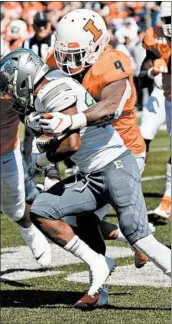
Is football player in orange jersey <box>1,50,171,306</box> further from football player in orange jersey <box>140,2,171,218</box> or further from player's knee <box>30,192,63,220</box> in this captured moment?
football player in orange jersey <box>140,2,171,218</box>

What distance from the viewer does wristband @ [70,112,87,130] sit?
434cm

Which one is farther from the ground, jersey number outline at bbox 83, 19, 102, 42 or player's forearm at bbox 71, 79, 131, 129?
jersey number outline at bbox 83, 19, 102, 42

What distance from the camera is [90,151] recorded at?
15.2 feet

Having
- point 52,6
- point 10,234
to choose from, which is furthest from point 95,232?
point 52,6

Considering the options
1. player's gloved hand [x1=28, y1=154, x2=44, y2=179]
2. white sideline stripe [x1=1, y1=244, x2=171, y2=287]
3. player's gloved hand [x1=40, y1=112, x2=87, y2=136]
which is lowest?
white sideline stripe [x1=1, y1=244, x2=171, y2=287]

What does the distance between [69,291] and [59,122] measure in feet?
4.70

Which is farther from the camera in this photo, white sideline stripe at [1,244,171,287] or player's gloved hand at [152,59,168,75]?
player's gloved hand at [152,59,168,75]

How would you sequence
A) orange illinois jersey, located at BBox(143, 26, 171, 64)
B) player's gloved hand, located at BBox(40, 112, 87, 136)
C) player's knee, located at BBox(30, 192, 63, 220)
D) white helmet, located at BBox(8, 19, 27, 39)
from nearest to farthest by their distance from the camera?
player's gloved hand, located at BBox(40, 112, 87, 136), player's knee, located at BBox(30, 192, 63, 220), orange illinois jersey, located at BBox(143, 26, 171, 64), white helmet, located at BBox(8, 19, 27, 39)

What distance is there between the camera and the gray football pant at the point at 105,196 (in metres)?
4.53

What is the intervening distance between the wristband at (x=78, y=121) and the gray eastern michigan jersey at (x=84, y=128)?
104 mm

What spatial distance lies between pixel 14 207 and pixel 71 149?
5.07ft

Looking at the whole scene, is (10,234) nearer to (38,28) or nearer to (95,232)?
(95,232)

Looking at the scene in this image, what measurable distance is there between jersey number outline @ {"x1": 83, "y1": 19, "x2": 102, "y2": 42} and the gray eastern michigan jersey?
252 mm

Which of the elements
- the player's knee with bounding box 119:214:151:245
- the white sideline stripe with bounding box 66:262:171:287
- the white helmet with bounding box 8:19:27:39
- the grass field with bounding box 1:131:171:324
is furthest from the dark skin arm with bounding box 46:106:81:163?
the white helmet with bounding box 8:19:27:39
